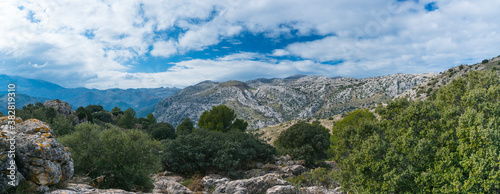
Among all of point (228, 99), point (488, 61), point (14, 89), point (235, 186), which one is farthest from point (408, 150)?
point (228, 99)

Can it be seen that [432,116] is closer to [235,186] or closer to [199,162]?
[235,186]

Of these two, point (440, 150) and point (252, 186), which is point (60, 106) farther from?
point (440, 150)

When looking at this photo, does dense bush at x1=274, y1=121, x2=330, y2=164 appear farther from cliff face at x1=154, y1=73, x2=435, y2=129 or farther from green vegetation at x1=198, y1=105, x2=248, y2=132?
cliff face at x1=154, y1=73, x2=435, y2=129

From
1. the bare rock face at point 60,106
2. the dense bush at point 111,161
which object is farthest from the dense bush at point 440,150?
the bare rock face at point 60,106

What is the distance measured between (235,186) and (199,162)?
37.5 feet

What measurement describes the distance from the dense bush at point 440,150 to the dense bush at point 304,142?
602 inches

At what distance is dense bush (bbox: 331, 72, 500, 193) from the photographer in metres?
11.5

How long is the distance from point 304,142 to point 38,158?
32459 millimetres

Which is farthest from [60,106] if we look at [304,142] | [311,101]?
[311,101]

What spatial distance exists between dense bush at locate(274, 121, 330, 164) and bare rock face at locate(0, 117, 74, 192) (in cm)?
2817

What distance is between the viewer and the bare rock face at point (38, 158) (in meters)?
7.70

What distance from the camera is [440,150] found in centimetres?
1320

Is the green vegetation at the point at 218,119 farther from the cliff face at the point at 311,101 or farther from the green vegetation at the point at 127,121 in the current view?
the cliff face at the point at 311,101

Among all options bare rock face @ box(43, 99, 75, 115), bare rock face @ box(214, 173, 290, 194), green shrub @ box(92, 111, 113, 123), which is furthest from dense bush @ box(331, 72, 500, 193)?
green shrub @ box(92, 111, 113, 123)
